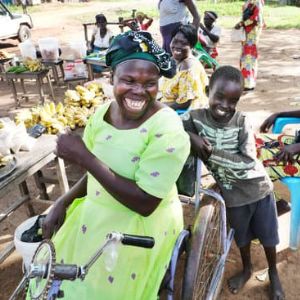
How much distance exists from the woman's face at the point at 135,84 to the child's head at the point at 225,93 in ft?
1.84

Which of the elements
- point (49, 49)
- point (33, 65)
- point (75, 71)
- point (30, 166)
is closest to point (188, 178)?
point (30, 166)

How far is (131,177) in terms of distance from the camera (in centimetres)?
154

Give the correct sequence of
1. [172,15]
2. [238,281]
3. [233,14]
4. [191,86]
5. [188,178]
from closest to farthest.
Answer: [188,178], [238,281], [191,86], [172,15], [233,14]

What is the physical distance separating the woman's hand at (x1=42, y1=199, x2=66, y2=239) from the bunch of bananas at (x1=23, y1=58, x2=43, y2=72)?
4933 millimetres

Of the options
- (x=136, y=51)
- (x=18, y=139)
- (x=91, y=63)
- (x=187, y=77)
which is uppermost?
(x=136, y=51)

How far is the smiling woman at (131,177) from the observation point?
1.43 metres

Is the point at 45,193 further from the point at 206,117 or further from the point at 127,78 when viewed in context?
the point at 127,78

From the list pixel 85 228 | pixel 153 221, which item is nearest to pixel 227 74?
pixel 153 221

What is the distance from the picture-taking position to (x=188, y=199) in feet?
7.20

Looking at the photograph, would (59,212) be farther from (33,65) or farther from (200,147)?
(33,65)

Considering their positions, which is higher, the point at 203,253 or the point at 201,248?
the point at 201,248

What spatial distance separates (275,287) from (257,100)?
4.51m

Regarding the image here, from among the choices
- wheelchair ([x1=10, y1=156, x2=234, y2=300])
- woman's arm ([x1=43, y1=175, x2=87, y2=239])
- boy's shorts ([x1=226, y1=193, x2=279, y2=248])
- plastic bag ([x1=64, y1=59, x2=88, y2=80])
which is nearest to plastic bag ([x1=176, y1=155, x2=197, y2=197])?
wheelchair ([x1=10, y1=156, x2=234, y2=300])

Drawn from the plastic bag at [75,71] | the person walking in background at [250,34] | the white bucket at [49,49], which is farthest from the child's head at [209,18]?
the white bucket at [49,49]
